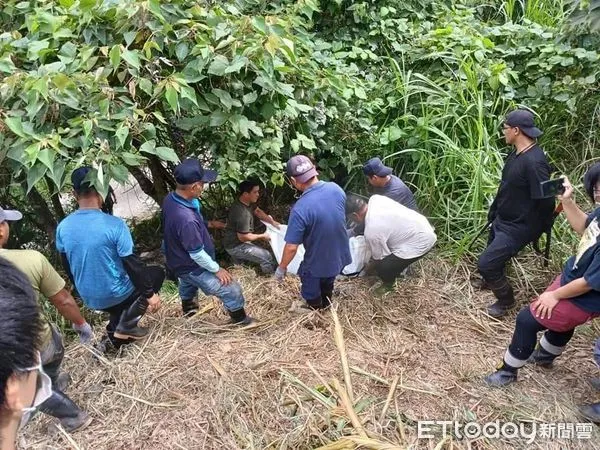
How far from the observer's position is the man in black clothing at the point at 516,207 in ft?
10.5

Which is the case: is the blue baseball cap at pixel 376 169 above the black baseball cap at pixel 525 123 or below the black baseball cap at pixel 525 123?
below

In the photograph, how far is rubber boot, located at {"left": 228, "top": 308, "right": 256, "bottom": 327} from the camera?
3.46 m

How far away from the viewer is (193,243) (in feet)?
10.1

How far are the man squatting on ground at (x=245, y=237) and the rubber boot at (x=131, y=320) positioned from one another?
5.01 feet

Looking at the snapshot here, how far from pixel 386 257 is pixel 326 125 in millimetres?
1429

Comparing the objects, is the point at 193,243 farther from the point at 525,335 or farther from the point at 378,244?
the point at 525,335

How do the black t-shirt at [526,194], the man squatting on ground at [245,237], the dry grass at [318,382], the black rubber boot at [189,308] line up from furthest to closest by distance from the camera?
the man squatting on ground at [245,237] < the black rubber boot at [189,308] < the black t-shirt at [526,194] < the dry grass at [318,382]

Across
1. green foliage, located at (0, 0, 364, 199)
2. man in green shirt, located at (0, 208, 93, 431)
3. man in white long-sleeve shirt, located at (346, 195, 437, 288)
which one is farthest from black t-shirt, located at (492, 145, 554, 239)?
man in green shirt, located at (0, 208, 93, 431)

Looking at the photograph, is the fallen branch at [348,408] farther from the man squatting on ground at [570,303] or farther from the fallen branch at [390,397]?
the man squatting on ground at [570,303]

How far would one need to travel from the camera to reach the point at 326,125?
4.46 metres

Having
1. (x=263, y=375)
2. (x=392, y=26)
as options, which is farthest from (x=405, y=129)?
(x=263, y=375)

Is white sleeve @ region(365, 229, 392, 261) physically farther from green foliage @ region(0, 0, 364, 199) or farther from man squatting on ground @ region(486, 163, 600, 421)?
man squatting on ground @ region(486, 163, 600, 421)

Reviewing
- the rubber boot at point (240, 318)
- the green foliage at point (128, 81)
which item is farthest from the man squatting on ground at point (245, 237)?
the rubber boot at point (240, 318)

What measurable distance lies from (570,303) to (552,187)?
2.65 ft
